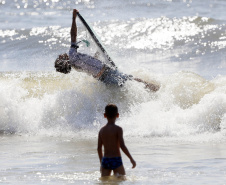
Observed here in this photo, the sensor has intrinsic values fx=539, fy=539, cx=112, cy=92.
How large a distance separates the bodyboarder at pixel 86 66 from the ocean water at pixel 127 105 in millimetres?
348

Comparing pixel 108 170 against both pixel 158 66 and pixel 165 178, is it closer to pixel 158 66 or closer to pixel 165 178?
pixel 165 178

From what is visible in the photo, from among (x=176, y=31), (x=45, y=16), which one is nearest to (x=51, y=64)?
(x=176, y=31)

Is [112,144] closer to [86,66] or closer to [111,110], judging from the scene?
[111,110]

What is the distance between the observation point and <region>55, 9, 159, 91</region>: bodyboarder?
11.7 meters

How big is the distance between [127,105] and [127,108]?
5.6 inches

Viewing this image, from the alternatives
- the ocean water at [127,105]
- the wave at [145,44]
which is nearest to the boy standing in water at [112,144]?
the ocean water at [127,105]

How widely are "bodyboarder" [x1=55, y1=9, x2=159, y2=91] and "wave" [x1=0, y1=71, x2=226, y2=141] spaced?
0.34 m

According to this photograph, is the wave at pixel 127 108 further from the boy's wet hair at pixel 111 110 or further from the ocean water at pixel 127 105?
the boy's wet hair at pixel 111 110

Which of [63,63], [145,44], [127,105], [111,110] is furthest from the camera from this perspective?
[145,44]

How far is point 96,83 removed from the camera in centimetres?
1279

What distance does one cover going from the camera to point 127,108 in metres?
12.5

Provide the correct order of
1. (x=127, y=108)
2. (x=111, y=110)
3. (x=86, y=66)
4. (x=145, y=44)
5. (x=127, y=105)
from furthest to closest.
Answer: (x=145, y=44), (x=127, y=105), (x=127, y=108), (x=86, y=66), (x=111, y=110)

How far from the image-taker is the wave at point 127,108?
10.7 meters

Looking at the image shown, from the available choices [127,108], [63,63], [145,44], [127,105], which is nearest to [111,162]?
[63,63]
